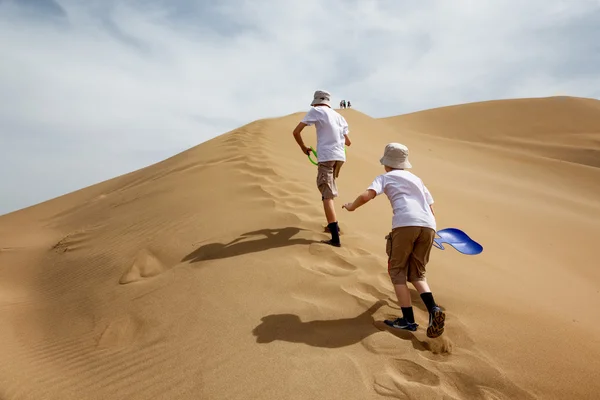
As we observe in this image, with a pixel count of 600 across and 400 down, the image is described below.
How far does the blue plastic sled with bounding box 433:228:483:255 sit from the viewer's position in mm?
4896

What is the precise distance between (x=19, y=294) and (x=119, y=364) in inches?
104

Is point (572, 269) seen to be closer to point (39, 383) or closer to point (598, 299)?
point (598, 299)

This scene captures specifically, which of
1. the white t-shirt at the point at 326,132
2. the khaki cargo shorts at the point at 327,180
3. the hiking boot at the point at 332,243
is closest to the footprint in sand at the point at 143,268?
the hiking boot at the point at 332,243

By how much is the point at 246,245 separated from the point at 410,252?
6.09 feet

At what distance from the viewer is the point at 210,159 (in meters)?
7.88

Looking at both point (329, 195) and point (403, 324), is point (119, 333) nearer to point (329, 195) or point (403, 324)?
point (403, 324)

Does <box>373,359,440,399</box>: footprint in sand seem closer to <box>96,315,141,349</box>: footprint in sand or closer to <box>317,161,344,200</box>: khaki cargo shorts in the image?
<box>96,315,141,349</box>: footprint in sand

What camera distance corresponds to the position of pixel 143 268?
13.4 feet

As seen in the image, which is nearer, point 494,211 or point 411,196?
point 411,196

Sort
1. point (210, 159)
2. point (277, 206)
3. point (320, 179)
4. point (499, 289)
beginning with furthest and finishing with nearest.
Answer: point (210, 159), point (277, 206), point (320, 179), point (499, 289)

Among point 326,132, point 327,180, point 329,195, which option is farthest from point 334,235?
point 326,132

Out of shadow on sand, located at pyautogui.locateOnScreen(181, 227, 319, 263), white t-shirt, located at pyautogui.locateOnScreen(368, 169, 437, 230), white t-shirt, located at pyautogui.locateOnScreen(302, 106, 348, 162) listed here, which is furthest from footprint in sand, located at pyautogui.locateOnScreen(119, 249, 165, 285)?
white t-shirt, located at pyautogui.locateOnScreen(368, 169, 437, 230)

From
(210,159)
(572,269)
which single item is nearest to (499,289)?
(572,269)

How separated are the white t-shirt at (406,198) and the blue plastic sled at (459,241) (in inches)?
78.6
